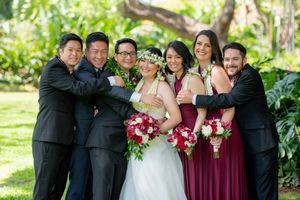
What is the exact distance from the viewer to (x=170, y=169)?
5.05m

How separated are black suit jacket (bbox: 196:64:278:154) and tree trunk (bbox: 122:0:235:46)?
863cm

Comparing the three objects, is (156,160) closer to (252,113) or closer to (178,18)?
(252,113)

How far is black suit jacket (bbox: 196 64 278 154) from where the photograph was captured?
512 cm

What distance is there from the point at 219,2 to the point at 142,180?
Answer: 17.3 m

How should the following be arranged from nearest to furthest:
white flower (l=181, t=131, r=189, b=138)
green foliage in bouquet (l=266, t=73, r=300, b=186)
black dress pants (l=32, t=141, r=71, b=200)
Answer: white flower (l=181, t=131, r=189, b=138) → black dress pants (l=32, t=141, r=71, b=200) → green foliage in bouquet (l=266, t=73, r=300, b=186)

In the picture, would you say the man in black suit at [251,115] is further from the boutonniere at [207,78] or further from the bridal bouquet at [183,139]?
the bridal bouquet at [183,139]

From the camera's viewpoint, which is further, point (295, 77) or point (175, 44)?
point (295, 77)

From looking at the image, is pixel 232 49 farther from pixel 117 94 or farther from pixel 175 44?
pixel 117 94

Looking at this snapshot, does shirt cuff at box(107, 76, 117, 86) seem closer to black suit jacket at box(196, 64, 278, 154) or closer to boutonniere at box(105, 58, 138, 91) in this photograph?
boutonniere at box(105, 58, 138, 91)

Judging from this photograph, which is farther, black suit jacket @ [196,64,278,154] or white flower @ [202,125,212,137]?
black suit jacket @ [196,64,278,154]

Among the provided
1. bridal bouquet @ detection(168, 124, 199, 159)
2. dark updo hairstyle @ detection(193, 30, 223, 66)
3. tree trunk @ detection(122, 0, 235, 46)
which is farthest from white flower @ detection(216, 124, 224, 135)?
tree trunk @ detection(122, 0, 235, 46)

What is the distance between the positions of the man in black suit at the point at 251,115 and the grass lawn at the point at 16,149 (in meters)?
1.84

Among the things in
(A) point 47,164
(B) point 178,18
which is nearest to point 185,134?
(A) point 47,164

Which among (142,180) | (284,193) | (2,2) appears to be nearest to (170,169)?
(142,180)
